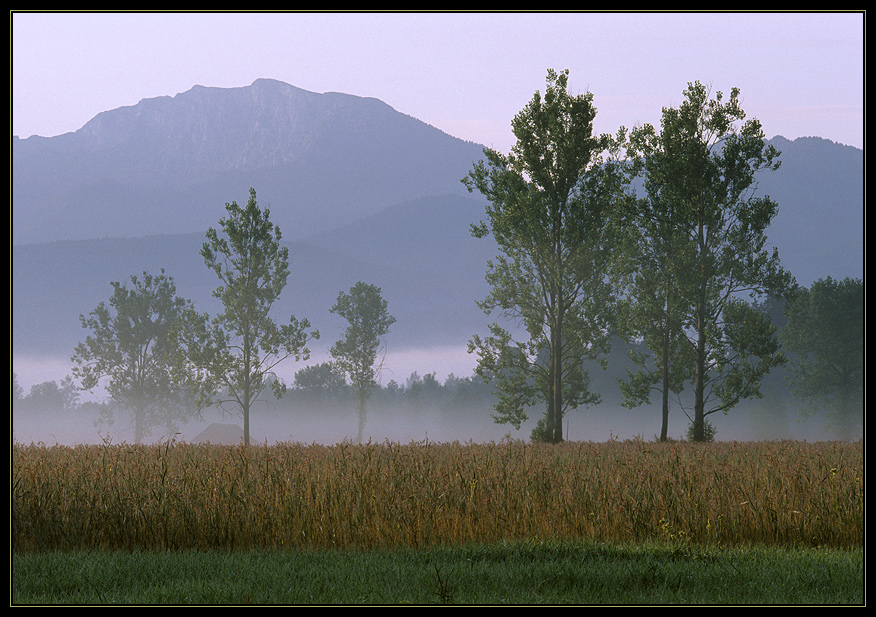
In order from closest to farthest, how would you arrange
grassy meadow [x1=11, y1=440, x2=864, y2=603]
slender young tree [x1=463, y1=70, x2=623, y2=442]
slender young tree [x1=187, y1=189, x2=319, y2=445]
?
grassy meadow [x1=11, y1=440, x2=864, y2=603] < slender young tree [x1=463, y1=70, x2=623, y2=442] < slender young tree [x1=187, y1=189, x2=319, y2=445]

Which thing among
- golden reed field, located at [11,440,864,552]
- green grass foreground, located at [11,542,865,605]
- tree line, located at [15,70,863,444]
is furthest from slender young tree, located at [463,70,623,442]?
green grass foreground, located at [11,542,865,605]

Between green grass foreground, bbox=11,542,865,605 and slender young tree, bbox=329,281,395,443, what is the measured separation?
45.9m

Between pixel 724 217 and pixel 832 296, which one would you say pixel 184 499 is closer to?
pixel 724 217

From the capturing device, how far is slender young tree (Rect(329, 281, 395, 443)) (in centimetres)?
5278

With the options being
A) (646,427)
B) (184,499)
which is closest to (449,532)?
(184,499)

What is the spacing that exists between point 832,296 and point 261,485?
4665 centimetres

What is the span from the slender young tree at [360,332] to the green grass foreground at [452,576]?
45.9m

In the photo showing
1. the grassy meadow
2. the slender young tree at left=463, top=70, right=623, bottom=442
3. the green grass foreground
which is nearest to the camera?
the green grass foreground

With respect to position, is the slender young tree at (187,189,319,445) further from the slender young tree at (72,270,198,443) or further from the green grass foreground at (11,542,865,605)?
the green grass foreground at (11,542,865,605)

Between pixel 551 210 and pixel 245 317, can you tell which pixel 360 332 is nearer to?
pixel 245 317

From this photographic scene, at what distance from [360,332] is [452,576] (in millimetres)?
47543

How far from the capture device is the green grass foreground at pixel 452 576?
5344 millimetres

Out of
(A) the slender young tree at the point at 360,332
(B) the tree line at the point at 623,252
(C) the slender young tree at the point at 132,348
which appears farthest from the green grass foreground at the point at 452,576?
(A) the slender young tree at the point at 360,332

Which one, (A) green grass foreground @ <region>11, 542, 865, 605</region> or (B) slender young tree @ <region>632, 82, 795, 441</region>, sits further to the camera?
(B) slender young tree @ <region>632, 82, 795, 441</region>
